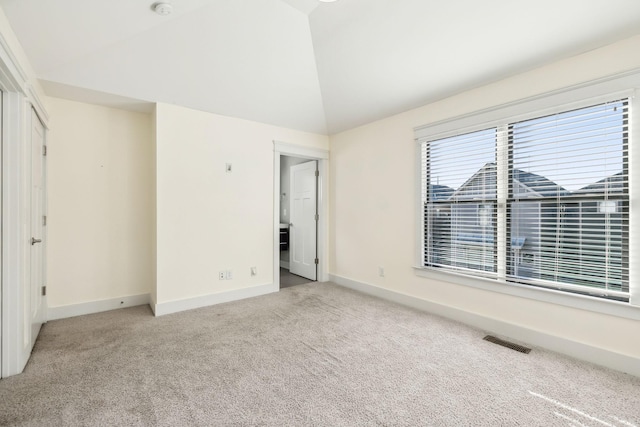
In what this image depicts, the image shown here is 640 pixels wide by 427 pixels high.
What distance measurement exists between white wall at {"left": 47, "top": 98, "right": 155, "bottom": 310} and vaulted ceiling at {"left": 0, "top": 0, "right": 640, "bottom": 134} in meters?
0.33

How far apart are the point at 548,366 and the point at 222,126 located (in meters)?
4.15

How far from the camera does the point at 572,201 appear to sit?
242 centimetres

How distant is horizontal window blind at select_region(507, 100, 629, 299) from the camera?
2.23m

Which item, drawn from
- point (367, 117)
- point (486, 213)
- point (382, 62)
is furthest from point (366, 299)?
point (382, 62)

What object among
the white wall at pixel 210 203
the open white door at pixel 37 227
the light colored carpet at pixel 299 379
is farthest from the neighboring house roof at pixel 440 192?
the open white door at pixel 37 227

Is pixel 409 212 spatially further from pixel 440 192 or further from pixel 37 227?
pixel 37 227

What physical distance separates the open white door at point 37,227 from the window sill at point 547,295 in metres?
3.96

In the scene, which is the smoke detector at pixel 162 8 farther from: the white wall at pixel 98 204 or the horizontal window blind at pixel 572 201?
the horizontal window blind at pixel 572 201

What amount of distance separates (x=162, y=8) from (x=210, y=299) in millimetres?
3044

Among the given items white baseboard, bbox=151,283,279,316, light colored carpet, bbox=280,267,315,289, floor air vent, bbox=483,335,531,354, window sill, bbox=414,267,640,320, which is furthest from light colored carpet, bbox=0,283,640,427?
light colored carpet, bbox=280,267,315,289

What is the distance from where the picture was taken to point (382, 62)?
3027 millimetres

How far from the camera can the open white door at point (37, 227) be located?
250 centimetres

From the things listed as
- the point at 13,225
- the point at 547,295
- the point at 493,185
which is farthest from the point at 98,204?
the point at 547,295

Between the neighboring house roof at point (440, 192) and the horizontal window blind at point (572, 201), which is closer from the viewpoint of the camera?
the horizontal window blind at point (572, 201)
